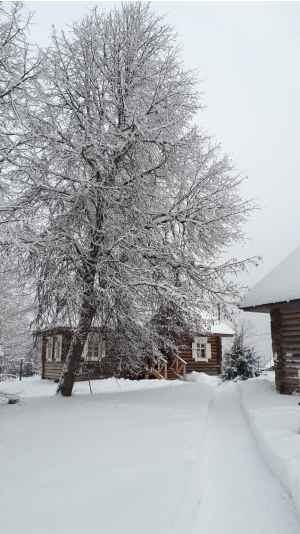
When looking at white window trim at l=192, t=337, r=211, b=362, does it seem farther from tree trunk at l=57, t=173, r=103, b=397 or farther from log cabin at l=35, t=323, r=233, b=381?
tree trunk at l=57, t=173, r=103, b=397

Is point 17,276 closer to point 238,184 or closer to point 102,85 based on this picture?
point 102,85

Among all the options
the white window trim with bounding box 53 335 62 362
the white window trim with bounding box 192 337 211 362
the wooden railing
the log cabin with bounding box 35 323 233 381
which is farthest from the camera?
the white window trim with bounding box 192 337 211 362

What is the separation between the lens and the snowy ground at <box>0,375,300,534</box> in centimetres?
373

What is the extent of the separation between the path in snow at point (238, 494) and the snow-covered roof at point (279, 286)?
5.52 meters

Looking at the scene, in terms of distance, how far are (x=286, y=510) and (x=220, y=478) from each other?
112 cm

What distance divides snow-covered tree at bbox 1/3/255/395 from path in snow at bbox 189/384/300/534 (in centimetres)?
370

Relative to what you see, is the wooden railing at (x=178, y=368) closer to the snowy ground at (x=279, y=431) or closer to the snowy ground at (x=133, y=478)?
the snowy ground at (x=279, y=431)

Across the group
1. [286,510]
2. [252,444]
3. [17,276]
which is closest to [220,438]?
[252,444]

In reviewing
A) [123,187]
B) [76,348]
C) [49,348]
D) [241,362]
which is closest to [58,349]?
[49,348]

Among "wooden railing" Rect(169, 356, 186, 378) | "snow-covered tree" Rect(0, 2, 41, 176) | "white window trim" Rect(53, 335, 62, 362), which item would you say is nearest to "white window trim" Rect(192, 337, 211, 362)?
"wooden railing" Rect(169, 356, 186, 378)

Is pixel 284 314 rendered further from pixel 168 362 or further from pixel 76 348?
pixel 168 362

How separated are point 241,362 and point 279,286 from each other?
10635 millimetres

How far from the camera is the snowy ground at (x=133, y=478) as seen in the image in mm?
3732

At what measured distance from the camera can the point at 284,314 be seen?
527 inches
